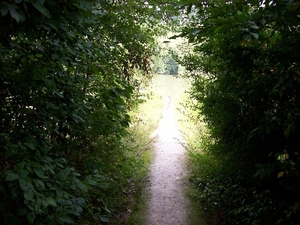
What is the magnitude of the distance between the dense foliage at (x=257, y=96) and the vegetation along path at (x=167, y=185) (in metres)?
0.97

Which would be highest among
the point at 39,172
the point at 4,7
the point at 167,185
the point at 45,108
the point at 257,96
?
the point at 167,185

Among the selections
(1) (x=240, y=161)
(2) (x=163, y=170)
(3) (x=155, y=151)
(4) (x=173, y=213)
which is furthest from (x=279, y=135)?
(3) (x=155, y=151)

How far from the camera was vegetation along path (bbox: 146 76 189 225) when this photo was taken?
5.57 meters

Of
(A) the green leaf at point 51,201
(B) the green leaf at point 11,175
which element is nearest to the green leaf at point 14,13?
(B) the green leaf at point 11,175

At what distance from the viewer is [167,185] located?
725 cm

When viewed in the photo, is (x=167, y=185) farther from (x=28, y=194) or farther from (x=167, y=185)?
(x=28, y=194)

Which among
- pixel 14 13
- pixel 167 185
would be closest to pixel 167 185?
pixel 167 185

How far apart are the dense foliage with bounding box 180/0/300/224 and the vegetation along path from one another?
0.97 metres

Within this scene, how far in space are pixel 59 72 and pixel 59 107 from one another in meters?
0.45

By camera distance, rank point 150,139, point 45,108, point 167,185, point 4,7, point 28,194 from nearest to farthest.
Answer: point 4,7
point 28,194
point 45,108
point 167,185
point 150,139

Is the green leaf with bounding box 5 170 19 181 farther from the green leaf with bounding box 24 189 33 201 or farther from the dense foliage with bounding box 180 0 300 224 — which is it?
the dense foliage with bounding box 180 0 300 224

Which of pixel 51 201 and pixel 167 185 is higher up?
pixel 167 185

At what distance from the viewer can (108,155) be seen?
4570mm

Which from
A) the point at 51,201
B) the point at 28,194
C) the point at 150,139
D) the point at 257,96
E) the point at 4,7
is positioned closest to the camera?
the point at 4,7
